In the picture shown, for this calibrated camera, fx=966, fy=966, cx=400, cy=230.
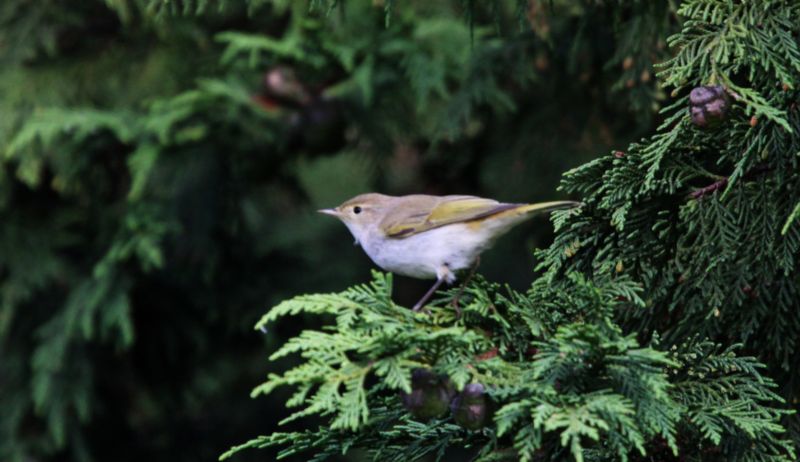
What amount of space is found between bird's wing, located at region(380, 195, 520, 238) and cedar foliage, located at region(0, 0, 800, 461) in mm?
522

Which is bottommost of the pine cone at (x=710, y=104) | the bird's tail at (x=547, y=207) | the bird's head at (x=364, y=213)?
the bird's head at (x=364, y=213)

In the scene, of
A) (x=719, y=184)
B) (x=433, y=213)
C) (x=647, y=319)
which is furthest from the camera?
(x=433, y=213)

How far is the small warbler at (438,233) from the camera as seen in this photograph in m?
2.82

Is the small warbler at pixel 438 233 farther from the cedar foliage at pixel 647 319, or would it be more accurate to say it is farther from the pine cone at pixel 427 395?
the pine cone at pixel 427 395

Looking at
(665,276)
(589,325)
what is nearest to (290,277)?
(665,276)

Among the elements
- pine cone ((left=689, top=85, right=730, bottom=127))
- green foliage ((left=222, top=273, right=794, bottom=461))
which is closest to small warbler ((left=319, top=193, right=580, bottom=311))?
green foliage ((left=222, top=273, right=794, bottom=461))

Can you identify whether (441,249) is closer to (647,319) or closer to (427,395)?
(647,319)

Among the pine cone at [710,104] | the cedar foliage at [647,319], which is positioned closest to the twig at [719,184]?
the cedar foliage at [647,319]

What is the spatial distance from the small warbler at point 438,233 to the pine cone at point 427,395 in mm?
880

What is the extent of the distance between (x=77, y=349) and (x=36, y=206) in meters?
0.78

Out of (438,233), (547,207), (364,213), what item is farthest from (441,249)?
(364,213)

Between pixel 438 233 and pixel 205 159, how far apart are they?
177cm

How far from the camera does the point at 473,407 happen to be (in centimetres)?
180

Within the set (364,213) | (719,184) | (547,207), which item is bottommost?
(364,213)
